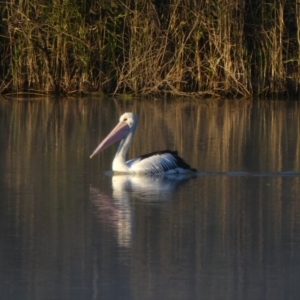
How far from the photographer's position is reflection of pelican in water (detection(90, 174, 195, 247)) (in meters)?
6.10

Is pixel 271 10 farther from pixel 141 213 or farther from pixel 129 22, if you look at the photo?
pixel 141 213

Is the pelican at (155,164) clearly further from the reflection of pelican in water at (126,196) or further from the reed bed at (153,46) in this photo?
the reed bed at (153,46)

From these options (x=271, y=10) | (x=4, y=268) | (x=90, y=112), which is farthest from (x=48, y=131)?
(x=4, y=268)

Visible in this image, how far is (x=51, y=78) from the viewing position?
14172 millimetres

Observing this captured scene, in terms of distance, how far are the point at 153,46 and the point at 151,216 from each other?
7.74 m

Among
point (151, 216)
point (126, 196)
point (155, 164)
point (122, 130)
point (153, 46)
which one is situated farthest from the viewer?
point (153, 46)

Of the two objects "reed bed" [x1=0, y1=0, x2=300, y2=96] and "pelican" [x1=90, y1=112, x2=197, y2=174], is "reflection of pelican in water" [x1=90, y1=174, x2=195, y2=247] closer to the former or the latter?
"pelican" [x1=90, y1=112, x2=197, y2=174]

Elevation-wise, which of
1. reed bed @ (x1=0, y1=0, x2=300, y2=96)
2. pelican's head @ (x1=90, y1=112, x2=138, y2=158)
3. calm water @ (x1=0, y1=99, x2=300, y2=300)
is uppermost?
reed bed @ (x1=0, y1=0, x2=300, y2=96)

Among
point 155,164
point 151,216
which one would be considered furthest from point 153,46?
point 151,216

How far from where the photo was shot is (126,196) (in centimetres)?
706

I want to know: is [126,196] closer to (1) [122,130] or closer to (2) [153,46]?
(1) [122,130]

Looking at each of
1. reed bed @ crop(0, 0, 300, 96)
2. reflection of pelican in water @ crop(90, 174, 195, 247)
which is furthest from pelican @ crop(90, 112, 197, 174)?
reed bed @ crop(0, 0, 300, 96)

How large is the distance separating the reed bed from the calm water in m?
2.73

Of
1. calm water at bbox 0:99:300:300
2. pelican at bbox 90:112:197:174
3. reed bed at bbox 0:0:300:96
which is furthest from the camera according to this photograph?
reed bed at bbox 0:0:300:96
